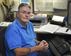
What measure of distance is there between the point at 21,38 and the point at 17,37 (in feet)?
0.23

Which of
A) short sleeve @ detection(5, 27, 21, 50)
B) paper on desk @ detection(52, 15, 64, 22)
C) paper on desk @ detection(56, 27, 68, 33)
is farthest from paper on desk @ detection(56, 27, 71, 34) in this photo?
short sleeve @ detection(5, 27, 21, 50)

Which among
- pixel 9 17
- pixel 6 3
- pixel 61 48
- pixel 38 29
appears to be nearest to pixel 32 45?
pixel 61 48

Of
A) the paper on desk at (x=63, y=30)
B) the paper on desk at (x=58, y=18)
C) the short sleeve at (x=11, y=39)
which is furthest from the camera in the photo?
the paper on desk at (x=58, y=18)

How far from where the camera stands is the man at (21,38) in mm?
2029

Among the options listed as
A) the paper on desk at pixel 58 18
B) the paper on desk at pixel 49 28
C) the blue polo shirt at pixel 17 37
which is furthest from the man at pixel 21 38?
the paper on desk at pixel 58 18

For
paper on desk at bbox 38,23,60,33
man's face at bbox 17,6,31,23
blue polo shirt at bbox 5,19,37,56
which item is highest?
man's face at bbox 17,6,31,23

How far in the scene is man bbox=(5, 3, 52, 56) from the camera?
6.66 ft

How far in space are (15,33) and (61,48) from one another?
693mm

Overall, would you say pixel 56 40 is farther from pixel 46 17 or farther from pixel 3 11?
pixel 3 11

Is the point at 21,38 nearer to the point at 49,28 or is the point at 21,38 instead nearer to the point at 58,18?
the point at 49,28

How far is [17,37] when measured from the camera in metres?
2.06

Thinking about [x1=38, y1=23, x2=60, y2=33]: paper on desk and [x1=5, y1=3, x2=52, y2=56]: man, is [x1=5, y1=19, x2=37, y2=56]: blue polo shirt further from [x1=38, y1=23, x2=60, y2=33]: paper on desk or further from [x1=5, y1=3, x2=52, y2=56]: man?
[x1=38, y1=23, x2=60, y2=33]: paper on desk

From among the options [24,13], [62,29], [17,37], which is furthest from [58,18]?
[17,37]

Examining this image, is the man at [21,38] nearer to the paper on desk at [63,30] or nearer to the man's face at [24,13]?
the man's face at [24,13]
